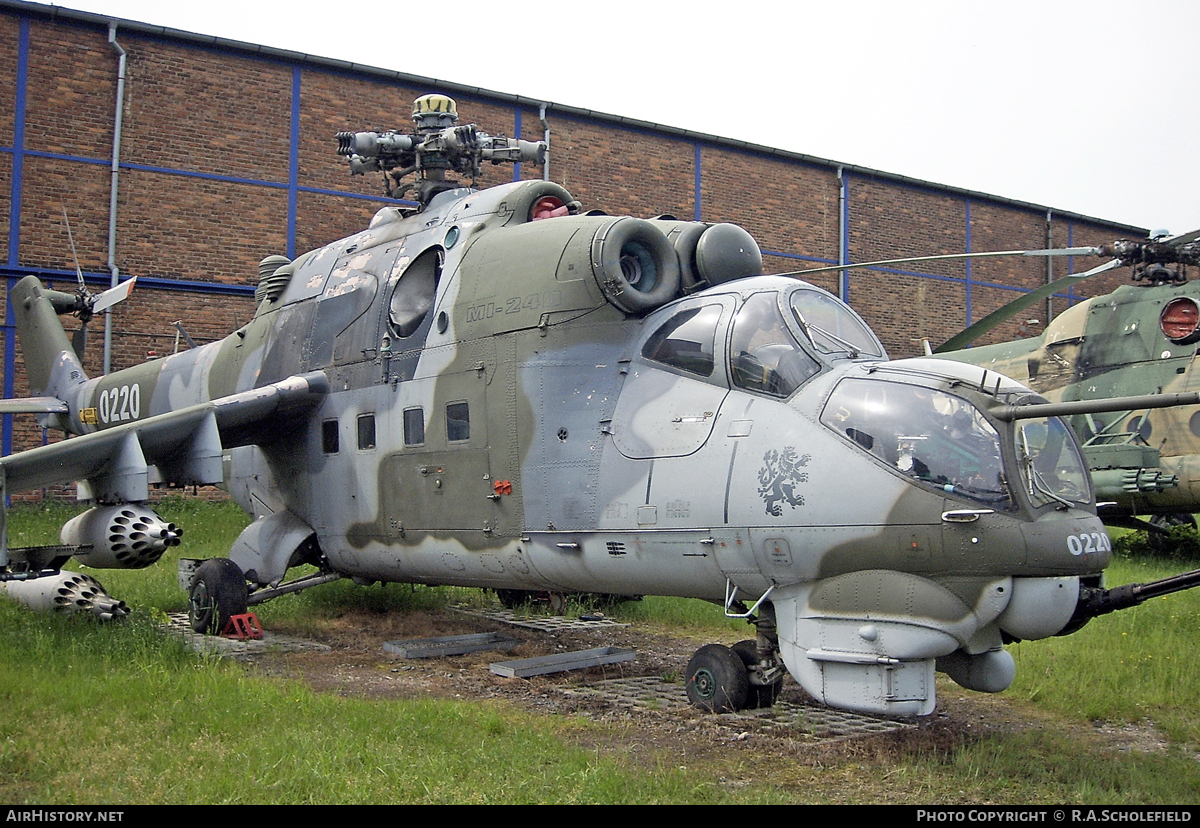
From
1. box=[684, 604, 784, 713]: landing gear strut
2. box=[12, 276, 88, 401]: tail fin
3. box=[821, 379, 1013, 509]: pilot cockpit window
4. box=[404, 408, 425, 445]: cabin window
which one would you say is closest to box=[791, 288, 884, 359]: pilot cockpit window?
box=[821, 379, 1013, 509]: pilot cockpit window

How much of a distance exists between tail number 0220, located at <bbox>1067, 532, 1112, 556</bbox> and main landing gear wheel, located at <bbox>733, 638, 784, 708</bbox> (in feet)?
6.38

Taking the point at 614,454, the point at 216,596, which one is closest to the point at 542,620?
the point at 216,596

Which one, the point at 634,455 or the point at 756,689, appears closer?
the point at 756,689

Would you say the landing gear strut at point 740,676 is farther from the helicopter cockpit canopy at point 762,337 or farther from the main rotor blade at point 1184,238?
the main rotor blade at point 1184,238

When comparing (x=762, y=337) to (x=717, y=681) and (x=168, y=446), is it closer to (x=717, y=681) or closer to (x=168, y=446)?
(x=717, y=681)

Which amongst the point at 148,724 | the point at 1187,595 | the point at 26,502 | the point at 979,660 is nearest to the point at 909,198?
the point at 1187,595

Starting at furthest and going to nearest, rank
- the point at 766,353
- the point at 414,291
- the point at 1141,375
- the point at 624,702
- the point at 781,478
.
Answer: the point at 1141,375 < the point at 414,291 < the point at 624,702 < the point at 766,353 < the point at 781,478

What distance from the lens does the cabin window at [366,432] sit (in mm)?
8781

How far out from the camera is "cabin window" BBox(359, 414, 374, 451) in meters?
8.78

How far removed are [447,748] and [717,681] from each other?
1750 millimetres

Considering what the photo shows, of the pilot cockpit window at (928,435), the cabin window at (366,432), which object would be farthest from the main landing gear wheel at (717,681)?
the cabin window at (366,432)

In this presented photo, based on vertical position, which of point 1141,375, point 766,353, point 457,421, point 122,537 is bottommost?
point 122,537

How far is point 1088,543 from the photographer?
17.8ft
